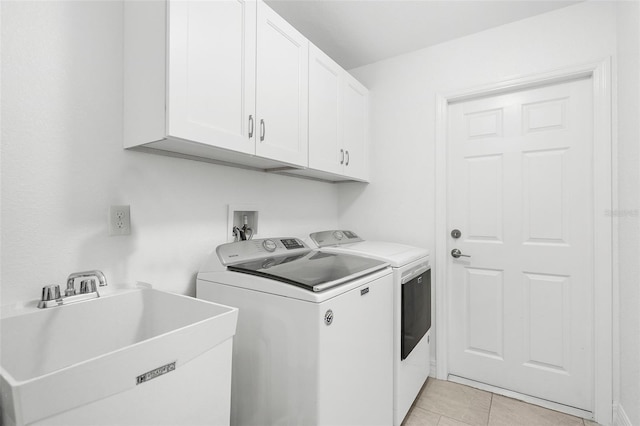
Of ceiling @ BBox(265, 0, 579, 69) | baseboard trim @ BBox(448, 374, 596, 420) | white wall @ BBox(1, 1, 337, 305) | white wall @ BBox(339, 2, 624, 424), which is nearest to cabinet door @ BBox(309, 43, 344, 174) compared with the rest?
ceiling @ BBox(265, 0, 579, 69)

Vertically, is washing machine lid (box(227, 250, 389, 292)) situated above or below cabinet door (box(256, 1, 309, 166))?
below

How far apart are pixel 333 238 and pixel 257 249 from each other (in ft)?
2.56

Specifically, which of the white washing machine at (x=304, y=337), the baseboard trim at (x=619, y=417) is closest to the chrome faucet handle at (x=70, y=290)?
the white washing machine at (x=304, y=337)

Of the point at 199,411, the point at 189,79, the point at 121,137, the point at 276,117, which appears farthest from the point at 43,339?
the point at 276,117

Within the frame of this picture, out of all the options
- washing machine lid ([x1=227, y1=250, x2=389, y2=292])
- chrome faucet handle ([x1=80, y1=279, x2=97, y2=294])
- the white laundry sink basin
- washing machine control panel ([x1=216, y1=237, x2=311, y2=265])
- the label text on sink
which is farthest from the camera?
washing machine control panel ([x1=216, y1=237, x2=311, y2=265])

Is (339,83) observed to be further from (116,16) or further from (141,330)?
(141,330)

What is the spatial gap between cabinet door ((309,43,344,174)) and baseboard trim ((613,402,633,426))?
2096 mm

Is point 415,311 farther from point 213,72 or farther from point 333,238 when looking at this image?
point 213,72

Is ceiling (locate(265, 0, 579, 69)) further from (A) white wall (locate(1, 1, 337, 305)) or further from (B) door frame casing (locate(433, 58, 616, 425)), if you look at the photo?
(A) white wall (locate(1, 1, 337, 305))

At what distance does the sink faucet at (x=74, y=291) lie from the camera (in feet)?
3.24

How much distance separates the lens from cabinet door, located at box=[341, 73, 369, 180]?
221 cm

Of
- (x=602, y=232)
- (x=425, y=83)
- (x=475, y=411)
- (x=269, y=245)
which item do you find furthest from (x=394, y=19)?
(x=475, y=411)

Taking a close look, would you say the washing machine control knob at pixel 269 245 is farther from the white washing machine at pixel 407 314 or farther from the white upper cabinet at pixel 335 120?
the white upper cabinet at pixel 335 120

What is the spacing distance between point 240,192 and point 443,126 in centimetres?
160
